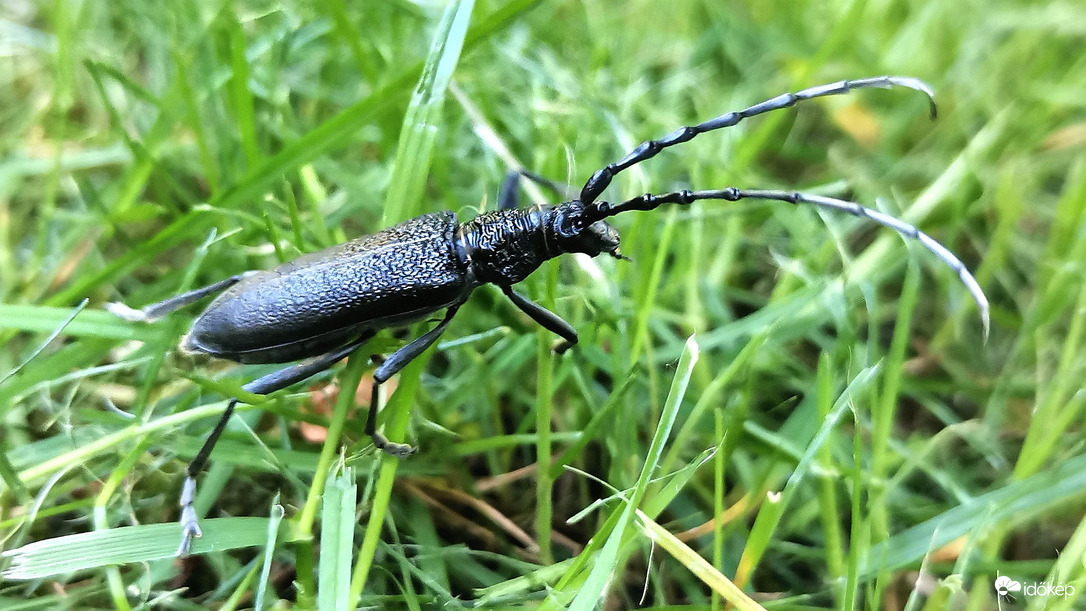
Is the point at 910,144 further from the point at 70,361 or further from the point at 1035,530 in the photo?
the point at 70,361

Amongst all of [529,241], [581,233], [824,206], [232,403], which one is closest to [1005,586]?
[824,206]

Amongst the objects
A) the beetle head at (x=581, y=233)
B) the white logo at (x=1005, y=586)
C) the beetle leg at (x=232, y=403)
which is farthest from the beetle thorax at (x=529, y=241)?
the white logo at (x=1005, y=586)

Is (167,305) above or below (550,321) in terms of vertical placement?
above

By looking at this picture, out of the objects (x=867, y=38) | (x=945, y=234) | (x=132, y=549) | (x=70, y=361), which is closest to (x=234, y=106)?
(x=70, y=361)

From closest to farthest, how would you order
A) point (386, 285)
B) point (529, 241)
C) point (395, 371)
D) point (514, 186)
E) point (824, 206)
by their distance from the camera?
point (824, 206), point (395, 371), point (386, 285), point (529, 241), point (514, 186)

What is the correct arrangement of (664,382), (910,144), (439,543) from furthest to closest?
(910,144) < (664,382) < (439,543)

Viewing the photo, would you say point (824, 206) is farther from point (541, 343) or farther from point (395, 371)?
point (395, 371)
